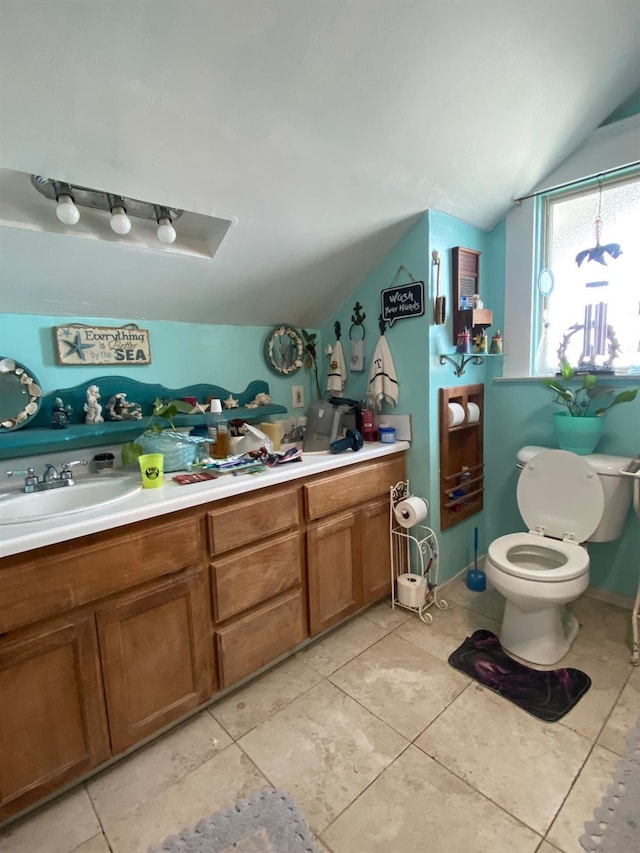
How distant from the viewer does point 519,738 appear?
1.42 meters

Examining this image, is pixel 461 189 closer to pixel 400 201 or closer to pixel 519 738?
pixel 400 201

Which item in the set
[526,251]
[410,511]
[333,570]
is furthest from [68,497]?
[526,251]

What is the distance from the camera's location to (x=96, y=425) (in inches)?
67.1

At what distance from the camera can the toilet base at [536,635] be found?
176 cm

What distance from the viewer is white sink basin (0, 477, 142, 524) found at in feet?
4.59

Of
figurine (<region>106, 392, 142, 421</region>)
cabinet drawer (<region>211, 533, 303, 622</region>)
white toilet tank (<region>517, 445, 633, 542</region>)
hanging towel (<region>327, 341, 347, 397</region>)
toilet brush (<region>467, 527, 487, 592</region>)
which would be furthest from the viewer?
hanging towel (<region>327, 341, 347, 397</region>)

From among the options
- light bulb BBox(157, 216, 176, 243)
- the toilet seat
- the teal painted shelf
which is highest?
light bulb BBox(157, 216, 176, 243)

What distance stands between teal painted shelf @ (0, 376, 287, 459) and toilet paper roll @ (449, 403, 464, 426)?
1015 mm

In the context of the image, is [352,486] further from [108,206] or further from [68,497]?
[108,206]

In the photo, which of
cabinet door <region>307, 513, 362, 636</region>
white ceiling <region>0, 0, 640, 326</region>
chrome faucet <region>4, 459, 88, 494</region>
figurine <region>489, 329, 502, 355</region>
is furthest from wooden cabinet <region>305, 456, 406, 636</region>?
white ceiling <region>0, 0, 640, 326</region>

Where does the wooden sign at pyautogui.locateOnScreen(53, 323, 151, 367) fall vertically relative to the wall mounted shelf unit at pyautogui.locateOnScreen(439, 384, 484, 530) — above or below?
above

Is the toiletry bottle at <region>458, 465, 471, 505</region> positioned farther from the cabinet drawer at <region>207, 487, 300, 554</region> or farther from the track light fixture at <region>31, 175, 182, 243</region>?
the track light fixture at <region>31, 175, 182, 243</region>

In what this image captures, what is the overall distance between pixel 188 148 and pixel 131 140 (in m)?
0.17

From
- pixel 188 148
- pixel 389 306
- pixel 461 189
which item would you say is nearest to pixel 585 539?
pixel 389 306
